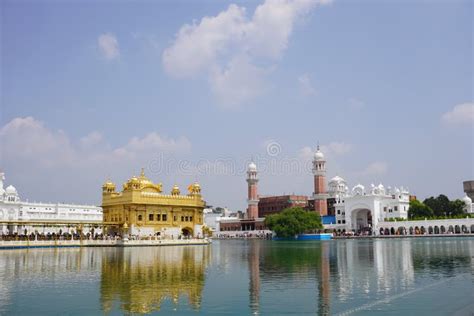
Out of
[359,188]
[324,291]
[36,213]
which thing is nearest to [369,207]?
[359,188]

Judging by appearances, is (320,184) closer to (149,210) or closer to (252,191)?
(252,191)

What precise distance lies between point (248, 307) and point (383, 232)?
66.6 m

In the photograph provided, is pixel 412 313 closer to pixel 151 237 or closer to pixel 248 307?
pixel 248 307

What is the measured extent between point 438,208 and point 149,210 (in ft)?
155

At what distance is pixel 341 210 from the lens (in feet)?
275

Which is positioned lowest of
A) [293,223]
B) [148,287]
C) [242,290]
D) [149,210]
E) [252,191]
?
[242,290]

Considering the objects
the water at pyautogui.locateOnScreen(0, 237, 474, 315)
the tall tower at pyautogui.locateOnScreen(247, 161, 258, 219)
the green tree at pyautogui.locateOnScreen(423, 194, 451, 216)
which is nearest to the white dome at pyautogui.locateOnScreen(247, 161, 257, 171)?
the tall tower at pyautogui.locateOnScreen(247, 161, 258, 219)

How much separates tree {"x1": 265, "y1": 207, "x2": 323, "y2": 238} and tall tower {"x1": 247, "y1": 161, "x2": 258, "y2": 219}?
28.5 metres

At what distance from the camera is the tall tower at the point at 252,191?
325ft

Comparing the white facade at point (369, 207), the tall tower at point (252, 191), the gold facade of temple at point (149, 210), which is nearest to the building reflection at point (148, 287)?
the gold facade of temple at point (149, 210)

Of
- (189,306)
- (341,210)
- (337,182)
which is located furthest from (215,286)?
(337,182)

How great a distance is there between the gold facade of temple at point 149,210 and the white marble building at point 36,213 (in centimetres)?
296

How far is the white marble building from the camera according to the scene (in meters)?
61.2

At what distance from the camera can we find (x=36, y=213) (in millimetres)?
77000
